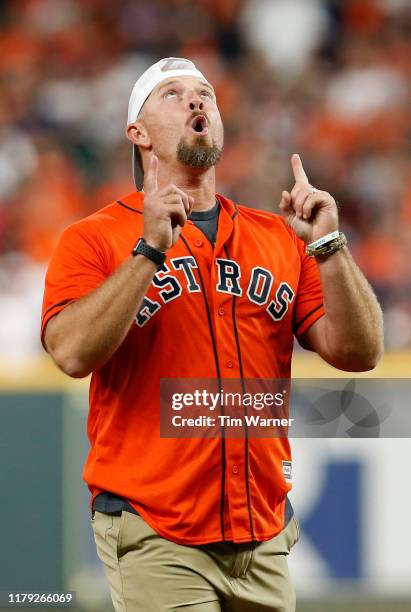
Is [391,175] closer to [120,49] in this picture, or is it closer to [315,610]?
[120,49]

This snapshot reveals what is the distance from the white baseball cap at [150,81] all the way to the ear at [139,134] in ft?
0.14

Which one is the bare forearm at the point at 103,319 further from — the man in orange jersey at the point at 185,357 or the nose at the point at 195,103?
the nose at the point at 195,103

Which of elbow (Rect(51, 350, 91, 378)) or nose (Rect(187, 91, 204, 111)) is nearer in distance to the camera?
elbow (Rect(51, 350, 91, 378))

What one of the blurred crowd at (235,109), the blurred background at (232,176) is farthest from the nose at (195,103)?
the blurred crowd at (235,109)

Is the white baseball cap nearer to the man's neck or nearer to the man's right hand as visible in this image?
the man's neck

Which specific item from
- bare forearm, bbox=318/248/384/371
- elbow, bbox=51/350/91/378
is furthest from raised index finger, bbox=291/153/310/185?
elbow, bbox=51/350/91/378

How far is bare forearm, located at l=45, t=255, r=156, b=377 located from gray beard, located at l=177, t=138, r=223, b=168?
1.72 ft

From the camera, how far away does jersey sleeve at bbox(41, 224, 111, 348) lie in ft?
8.29

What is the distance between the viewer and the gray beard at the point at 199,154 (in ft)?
9.16

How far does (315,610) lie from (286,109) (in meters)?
4.21

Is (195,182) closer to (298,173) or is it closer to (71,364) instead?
(298,173)

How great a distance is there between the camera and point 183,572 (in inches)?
96.8

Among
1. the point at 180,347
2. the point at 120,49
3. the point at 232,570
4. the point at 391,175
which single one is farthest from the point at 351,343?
the point at 120,49

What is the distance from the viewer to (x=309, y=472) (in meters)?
4.58
